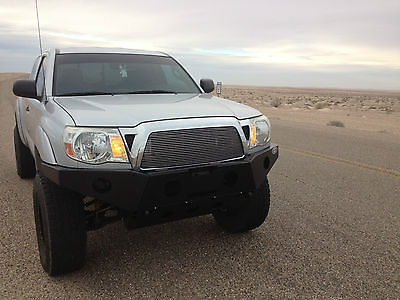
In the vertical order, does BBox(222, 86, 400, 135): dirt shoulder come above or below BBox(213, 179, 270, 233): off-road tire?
below

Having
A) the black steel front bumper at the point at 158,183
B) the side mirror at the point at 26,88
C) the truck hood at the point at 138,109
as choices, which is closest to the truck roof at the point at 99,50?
the side mirror at the point at 26,88

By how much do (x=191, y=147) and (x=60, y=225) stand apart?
1098 mm

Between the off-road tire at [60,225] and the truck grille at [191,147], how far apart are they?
662mm

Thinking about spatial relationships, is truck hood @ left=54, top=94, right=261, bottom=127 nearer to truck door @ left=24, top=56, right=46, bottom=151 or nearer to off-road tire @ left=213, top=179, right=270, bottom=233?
truck door @ left=24, top=56, right=46, bottom=151

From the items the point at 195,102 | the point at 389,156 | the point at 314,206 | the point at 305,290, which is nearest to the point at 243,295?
the point at 305,290

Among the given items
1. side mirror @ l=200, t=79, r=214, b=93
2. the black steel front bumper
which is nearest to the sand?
side mirror @ l=200, t=79, r=214, b=93

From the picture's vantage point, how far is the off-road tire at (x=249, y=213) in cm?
361

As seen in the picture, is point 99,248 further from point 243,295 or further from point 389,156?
point 389,156

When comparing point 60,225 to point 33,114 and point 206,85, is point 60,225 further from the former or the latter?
point 206,85

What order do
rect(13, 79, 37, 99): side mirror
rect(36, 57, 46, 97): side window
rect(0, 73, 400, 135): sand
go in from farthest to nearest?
rect(0, 73, 400, 135): sand → rect(36, 57, 46, 97): side window → rect(13, 79, 37, 99): side mirror

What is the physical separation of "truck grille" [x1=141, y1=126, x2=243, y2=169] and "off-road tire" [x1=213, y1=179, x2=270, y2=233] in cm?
74

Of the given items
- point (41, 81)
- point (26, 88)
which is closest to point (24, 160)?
point (41, 81)

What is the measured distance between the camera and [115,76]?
4.01 m

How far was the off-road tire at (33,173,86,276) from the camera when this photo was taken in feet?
9.20
